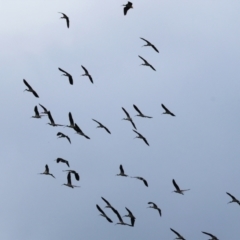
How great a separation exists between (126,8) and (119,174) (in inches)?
724

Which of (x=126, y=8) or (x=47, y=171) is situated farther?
(x=47, y=171)

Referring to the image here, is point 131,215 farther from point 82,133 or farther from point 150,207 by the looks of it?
point 82,133

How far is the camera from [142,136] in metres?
136

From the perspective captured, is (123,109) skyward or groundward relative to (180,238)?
skyward

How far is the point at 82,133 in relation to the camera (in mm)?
131375

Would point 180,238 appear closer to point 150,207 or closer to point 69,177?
point 150,207

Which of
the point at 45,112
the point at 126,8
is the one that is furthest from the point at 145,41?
the point at 45,112

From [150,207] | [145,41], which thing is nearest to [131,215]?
[150,207]

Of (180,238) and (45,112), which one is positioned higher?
(45,112)

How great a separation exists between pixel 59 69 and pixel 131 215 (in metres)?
17.9

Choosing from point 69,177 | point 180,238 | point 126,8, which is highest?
point 126,8

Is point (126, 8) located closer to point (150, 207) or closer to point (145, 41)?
point (145, 41)

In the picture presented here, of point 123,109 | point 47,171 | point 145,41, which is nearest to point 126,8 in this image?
point 145,41

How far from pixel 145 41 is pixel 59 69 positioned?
917 cm
